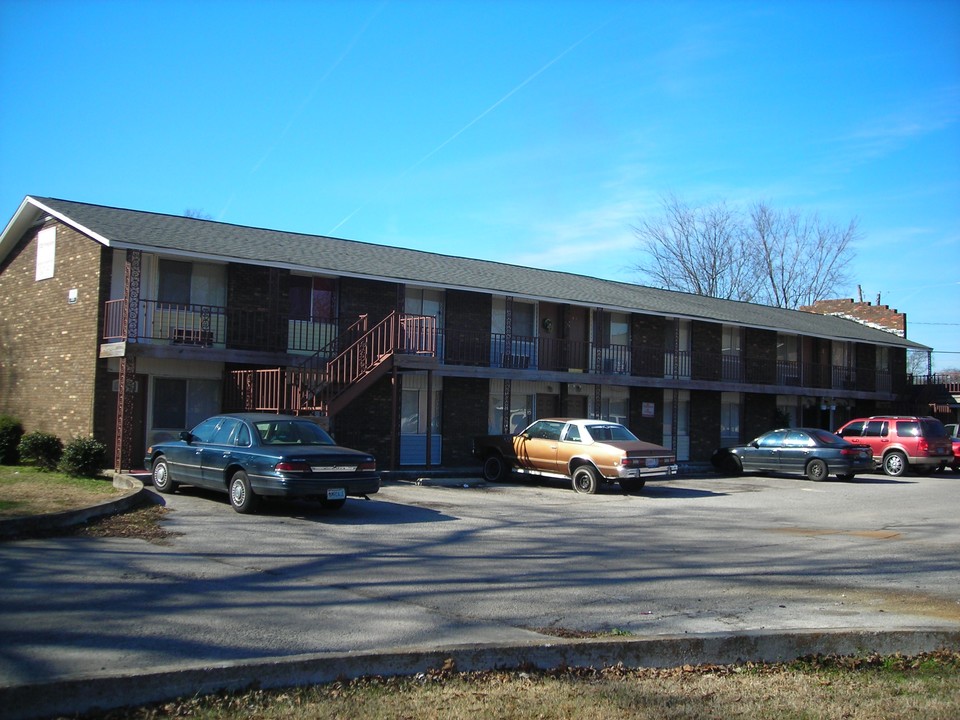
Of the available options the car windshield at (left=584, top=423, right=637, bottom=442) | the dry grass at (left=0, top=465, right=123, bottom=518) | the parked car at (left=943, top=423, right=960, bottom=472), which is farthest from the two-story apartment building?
the parked car at (left=943, top=423, right=960, bottom=472)

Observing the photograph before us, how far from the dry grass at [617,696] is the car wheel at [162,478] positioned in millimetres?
10726

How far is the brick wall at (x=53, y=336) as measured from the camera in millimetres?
19500

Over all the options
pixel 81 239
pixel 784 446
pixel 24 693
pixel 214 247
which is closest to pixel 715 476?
pixel 784 446

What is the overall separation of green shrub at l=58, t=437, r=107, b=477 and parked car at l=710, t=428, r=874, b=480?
57.6 feet

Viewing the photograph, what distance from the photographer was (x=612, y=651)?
607 centimetres

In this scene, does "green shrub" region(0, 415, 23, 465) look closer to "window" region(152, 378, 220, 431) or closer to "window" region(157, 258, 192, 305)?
"window" region(152, 378, 220, 431)

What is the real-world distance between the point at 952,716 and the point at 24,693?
5.36 meters

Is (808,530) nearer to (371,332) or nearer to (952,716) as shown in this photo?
(952,716)

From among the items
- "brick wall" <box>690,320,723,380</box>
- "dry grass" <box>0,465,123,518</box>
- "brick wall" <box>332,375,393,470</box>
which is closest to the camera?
"dry grass" <box>0,465,123,518</box>

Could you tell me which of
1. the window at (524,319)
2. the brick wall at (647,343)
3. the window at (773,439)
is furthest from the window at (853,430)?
the window at (524,319)

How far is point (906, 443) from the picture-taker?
27109mm

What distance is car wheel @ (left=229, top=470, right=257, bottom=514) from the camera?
43.0ft

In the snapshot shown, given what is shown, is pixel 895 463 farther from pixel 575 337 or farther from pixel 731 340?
pixel 575 337

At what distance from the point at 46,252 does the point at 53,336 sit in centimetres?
230
